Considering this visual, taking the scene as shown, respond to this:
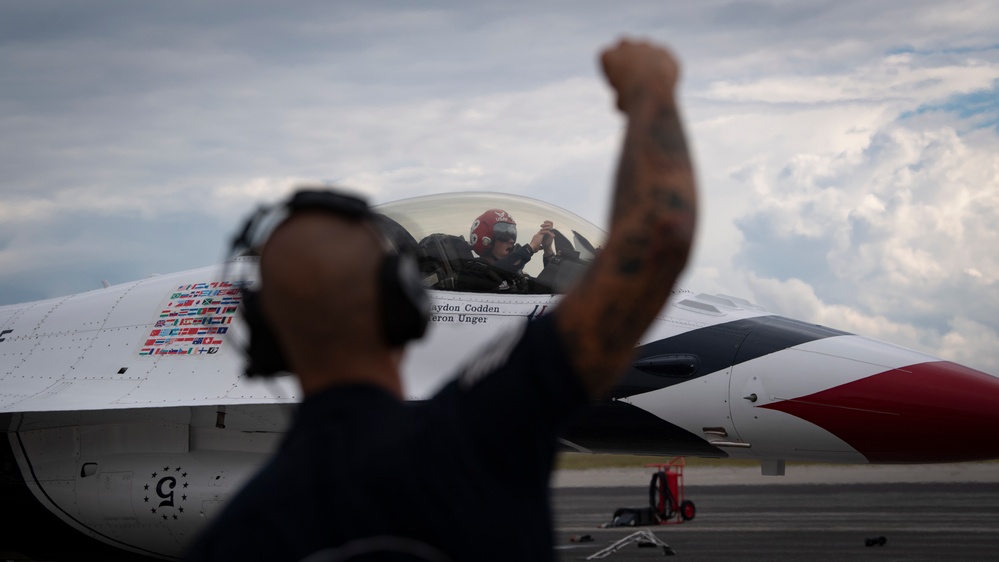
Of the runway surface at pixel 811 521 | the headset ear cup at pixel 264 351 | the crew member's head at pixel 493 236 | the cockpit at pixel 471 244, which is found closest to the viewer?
the headset ear cup at pixel 264 351

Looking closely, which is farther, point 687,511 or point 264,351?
point 687,511

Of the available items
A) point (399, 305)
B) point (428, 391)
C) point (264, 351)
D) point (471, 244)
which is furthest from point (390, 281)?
point (471, 244)

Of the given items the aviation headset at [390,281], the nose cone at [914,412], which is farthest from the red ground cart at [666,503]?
the aviation headset at [390,281]

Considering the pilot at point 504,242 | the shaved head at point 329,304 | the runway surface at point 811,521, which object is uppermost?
the pilot at point 504,242

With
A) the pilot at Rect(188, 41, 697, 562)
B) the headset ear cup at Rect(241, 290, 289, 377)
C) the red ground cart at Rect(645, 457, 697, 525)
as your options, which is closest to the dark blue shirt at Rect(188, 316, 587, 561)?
the pilot at Rect(188, 41, 697, 562)

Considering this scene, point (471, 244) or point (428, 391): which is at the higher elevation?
point (471, 244)

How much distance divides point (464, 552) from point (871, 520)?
16777 millimetres

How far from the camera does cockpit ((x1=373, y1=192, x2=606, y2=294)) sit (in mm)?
7348

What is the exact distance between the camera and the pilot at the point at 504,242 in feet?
24.3

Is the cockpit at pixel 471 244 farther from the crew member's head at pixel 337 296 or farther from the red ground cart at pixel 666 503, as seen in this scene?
the red ground cart at pixel 666 503

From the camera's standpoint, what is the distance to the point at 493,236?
24.7 feet

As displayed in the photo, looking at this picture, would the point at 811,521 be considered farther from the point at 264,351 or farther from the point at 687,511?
the point at 264,351

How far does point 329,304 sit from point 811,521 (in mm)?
16431

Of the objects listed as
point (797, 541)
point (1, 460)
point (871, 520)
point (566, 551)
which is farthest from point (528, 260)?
point (871, 520)
